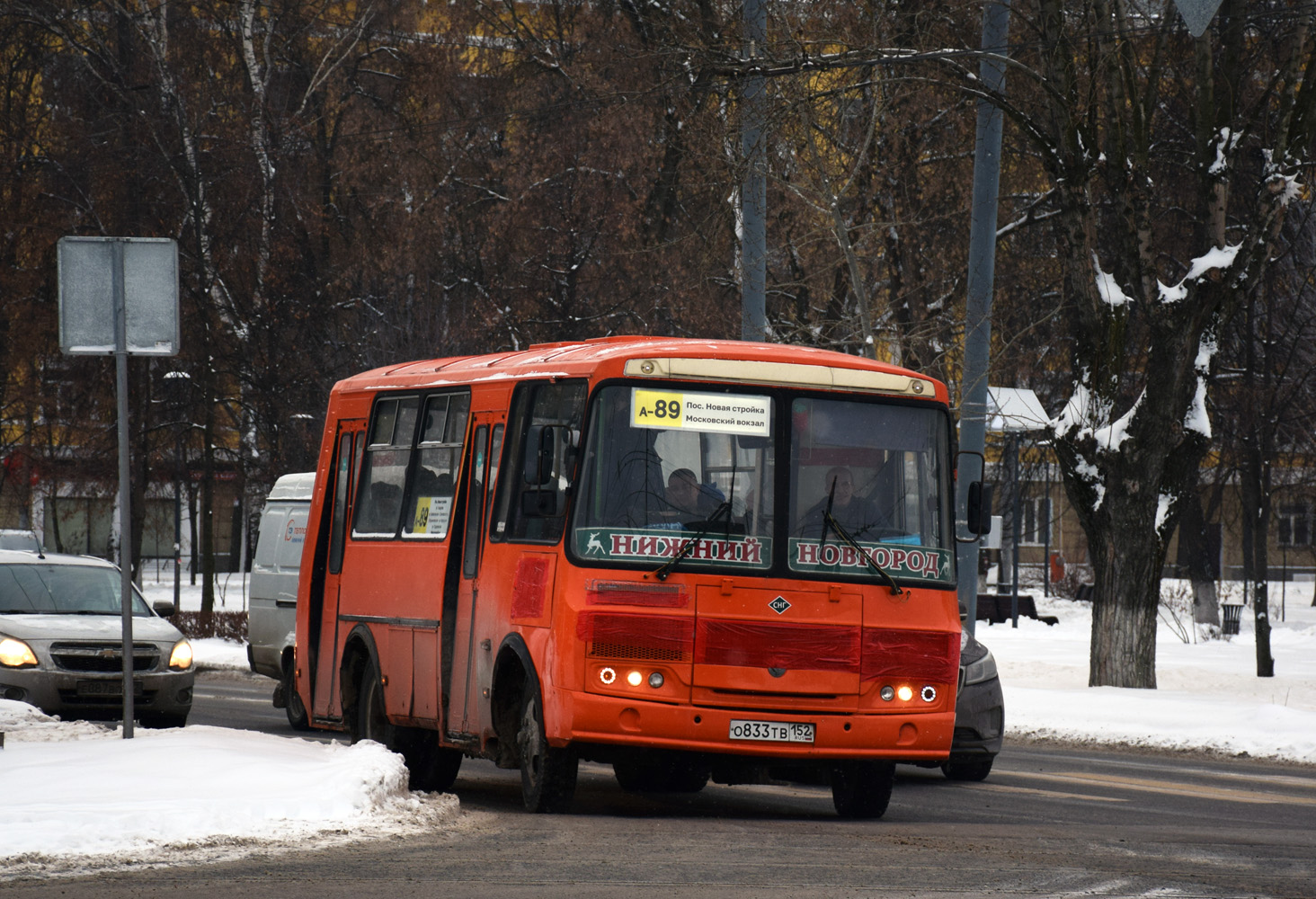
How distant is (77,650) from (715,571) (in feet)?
26.9

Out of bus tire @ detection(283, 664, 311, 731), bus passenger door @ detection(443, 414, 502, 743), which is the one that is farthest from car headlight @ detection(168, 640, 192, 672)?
bus passenger door @ detection(443, 414, 502, 743)

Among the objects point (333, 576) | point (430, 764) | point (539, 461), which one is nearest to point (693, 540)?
point (539, 461)

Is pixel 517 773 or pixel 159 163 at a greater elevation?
pixel 159 163

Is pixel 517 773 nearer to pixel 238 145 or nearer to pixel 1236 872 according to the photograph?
pixel 1236 872

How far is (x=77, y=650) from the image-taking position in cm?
1731

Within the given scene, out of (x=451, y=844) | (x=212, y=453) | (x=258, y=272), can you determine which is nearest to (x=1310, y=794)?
(x=451, y=844)

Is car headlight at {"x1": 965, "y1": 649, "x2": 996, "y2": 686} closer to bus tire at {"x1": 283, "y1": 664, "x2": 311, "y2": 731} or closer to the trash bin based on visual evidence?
bus tire at {"x1": 283, "y1": 664, "x2": 311, "y2": 731}

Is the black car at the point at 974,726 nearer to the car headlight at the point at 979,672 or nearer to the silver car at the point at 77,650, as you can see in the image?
the car headlight at the point at 979,672

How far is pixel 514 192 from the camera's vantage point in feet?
128

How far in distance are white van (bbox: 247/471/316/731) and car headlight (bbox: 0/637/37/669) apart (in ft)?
8.60

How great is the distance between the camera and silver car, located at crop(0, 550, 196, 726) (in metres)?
17.1

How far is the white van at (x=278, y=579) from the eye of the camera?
783 inches

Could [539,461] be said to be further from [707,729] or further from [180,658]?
[180,658]

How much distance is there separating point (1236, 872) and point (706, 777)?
4.90 metres
